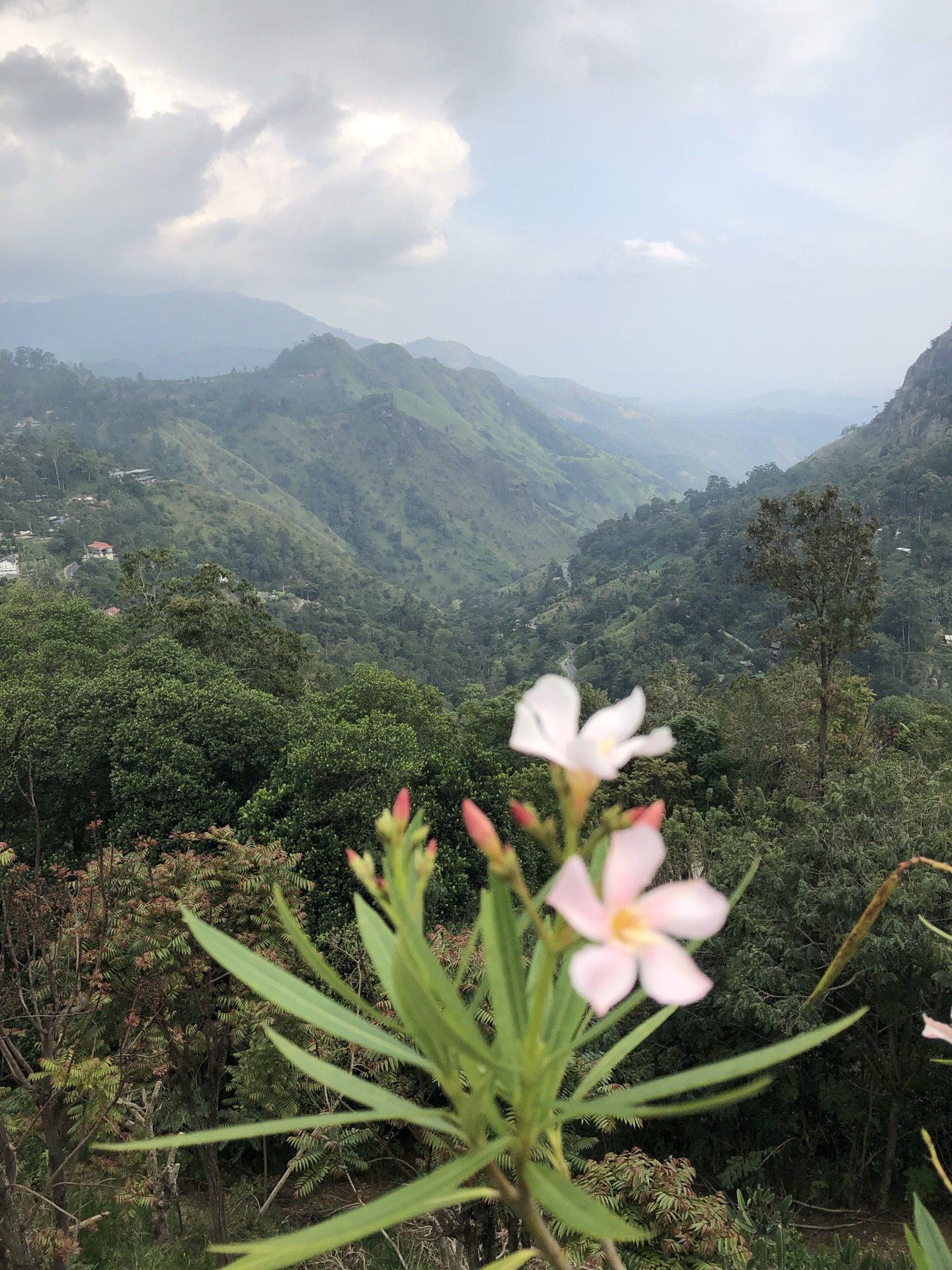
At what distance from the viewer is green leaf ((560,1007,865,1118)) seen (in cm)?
75

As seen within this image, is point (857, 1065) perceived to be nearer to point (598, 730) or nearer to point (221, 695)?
point (598, 730)

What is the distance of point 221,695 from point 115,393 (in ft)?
386

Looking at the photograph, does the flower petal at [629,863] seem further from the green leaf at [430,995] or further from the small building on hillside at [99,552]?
the small building on hillside at [99,552]

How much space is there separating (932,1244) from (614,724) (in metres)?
1.06

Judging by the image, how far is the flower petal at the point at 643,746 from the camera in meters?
0.62

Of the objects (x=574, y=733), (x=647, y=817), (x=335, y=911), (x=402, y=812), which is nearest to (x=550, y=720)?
(x=574, y=733)

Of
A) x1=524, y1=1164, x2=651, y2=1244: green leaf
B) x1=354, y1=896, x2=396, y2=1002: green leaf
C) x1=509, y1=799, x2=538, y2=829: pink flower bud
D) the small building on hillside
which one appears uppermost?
x1=509, y1=799, x2=538, y2=829: pink flower bud

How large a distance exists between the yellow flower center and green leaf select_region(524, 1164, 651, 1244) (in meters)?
0.25

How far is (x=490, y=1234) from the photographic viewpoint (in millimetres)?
4238

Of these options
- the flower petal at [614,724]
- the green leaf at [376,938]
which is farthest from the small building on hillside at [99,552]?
the flower petal at [614,724]

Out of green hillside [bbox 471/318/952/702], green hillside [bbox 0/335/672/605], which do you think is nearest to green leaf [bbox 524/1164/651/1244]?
green hillside [bbox 471/318/952/702]

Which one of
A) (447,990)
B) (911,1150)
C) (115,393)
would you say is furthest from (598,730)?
(115,393)

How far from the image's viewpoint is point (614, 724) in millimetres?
726

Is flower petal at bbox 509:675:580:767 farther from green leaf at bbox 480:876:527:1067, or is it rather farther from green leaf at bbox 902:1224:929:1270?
green leaf at bbox 902:1224:929:1270
